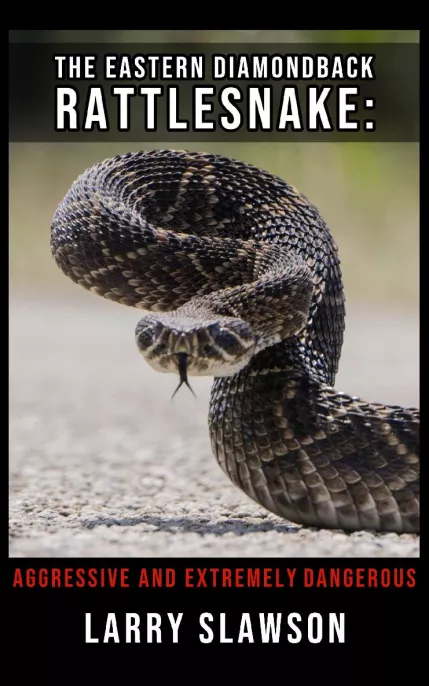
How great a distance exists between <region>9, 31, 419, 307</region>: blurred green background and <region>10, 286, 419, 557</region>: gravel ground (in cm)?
222

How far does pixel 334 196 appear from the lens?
84.0 ft

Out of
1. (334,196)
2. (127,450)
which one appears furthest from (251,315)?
(334,196)

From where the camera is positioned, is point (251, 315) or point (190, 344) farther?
point (251, 315)

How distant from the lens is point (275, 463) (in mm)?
6266

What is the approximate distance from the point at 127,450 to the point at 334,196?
53.0 feet

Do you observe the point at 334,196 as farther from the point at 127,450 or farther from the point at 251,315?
the point at 251,315

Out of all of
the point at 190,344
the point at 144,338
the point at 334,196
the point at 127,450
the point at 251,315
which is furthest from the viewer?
the point at 334,196

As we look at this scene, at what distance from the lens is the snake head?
5.61m

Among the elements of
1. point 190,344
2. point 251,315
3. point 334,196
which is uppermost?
point 334,196

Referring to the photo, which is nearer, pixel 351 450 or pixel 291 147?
pixel 351 450

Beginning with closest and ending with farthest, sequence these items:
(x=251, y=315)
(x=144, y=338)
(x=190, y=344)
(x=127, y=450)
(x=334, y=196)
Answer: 1. (x=190, y=344)
2. (x=144, y=338)
3. (x=251, y=315)
4. (x=127, y=450)
5. (x=334, y=196)
